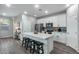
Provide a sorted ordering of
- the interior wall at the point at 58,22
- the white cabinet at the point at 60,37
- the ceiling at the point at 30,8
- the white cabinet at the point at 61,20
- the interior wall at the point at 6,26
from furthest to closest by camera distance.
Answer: the interior wall at the point at 6,26
the white cabinet at the point at 61,20
the interior wall at the point at 58,22
the white cabinet at the point at 60,37
the ceiling at the point at 30,8

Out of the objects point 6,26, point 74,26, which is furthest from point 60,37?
point 6,26

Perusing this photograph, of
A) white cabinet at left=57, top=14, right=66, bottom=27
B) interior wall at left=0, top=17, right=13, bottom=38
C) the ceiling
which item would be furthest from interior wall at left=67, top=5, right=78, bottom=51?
interior wall at left=0, top=17, right=13, bottom=38

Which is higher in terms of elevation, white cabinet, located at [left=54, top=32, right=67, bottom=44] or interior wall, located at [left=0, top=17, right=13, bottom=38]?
interior wall, located at [left=0, top=17, right=13, bottom=38]

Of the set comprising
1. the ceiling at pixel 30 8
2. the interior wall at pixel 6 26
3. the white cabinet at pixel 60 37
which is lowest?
the white cabinet at pixel 60 37

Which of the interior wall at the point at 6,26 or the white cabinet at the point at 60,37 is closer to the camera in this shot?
the white cabinet at the point at 60,37

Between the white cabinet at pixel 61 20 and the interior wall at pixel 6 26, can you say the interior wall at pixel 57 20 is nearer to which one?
the white cabinet at pixel 61 20

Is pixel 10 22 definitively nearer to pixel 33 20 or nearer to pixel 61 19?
pixel 33 20

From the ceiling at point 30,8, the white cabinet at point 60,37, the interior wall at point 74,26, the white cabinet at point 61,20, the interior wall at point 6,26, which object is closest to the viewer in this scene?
the interior wall at point 74,26

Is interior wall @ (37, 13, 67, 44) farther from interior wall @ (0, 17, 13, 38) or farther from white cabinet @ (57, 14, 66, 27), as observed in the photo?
interior wall @ (0, 17, 13, 38)

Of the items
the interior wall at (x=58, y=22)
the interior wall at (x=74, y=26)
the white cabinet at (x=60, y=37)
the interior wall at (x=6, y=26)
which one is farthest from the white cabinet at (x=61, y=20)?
the interior wall at (x=6, y=26)
